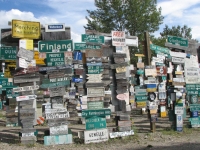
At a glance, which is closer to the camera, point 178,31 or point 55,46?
point 55,46

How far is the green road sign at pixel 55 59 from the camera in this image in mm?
8344

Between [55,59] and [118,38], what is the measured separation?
199cm

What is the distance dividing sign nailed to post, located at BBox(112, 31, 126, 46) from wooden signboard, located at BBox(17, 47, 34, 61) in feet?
7.93

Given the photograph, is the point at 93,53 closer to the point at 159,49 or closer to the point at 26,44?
the point at 26,44

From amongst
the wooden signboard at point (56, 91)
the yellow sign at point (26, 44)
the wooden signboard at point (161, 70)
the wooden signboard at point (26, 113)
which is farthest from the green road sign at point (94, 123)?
the wooden signboard at point (161, 70)

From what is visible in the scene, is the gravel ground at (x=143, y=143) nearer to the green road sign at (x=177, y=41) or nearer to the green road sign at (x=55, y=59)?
the green road sign at (x=55, y=59)

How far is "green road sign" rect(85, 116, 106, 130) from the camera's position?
8.30 m

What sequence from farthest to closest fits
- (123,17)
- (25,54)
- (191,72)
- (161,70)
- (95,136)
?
(123,17) < (161,70) < (191,72) < (95,136) < (25,54)

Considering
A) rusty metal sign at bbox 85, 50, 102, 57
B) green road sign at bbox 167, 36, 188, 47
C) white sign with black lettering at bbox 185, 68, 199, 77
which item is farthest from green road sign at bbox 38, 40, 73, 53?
white sign with black lettering at bbox 185, 68, 199, 77

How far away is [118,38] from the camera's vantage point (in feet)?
29.1

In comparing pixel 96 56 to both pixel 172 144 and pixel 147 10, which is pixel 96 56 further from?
pixel 147 10

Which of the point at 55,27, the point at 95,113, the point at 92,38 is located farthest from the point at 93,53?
the point at 95,113

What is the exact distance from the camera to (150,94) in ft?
32.1

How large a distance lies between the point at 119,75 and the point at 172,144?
8.08ft
